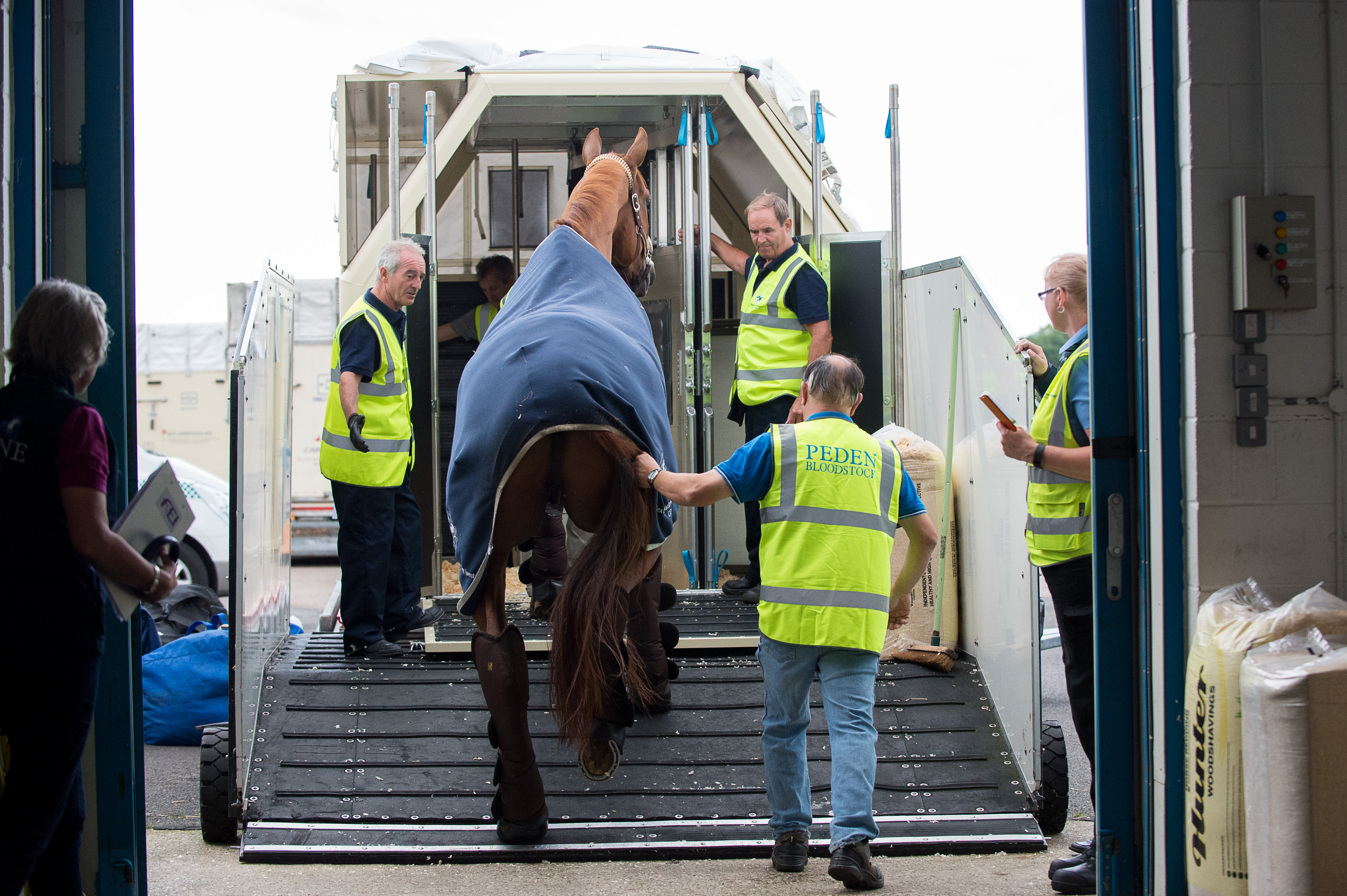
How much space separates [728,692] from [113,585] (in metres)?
2.67

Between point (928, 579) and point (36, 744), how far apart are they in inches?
138

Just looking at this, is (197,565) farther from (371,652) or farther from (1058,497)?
(1058,497)

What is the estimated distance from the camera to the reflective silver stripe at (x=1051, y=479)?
331 cm

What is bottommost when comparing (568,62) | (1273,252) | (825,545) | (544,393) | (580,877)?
(580,877)

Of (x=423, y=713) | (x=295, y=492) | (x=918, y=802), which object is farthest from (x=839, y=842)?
(x=295, y=492)

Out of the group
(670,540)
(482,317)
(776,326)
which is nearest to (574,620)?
(776,326)

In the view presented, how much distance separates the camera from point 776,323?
18.4ft

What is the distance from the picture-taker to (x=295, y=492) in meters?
12.5

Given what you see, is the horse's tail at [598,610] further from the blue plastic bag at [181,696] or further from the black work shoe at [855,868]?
the blue plastic bag at [181,696]

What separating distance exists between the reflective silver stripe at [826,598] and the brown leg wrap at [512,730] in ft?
2.83

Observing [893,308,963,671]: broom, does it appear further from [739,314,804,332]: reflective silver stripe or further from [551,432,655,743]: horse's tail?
[551,432,655,743]: horse's tail

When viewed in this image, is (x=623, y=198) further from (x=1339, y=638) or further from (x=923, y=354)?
(x=1339, y=638)

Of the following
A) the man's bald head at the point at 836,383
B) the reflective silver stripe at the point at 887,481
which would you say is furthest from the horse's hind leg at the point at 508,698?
the reflective silver stripe at the point at 887,481

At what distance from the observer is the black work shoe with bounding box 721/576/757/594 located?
5898 millimetres
